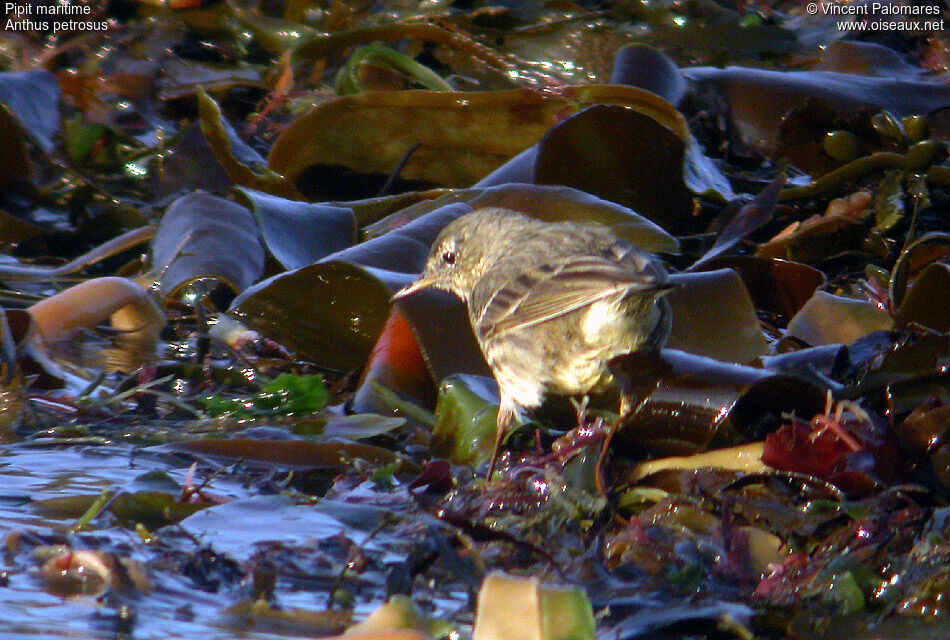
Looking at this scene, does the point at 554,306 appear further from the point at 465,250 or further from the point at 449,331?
the point at 465,250

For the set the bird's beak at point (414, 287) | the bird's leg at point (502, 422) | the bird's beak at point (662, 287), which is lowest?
the bird's leg at point (502, 422)

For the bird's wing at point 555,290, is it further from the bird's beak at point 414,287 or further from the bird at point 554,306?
the bird's beak at point 414,287

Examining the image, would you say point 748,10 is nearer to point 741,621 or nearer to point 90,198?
point 90,198

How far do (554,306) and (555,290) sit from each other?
8cm

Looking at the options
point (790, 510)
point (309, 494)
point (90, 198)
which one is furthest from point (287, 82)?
point (790, 510)

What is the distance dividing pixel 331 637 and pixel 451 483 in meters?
0.96

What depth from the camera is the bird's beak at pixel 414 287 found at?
12.0 feet

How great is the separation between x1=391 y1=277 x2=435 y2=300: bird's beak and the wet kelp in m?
0.06

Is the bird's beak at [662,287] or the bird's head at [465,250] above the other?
the bird's beak at [662,287]

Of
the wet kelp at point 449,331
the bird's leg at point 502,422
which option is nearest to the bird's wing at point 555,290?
the wet kelp at point 449,331

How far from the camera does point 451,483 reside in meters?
2.97

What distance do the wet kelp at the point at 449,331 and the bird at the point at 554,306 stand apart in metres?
0.11

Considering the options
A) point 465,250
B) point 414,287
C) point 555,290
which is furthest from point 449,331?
point 555,290

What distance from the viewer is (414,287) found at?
12.2ft
